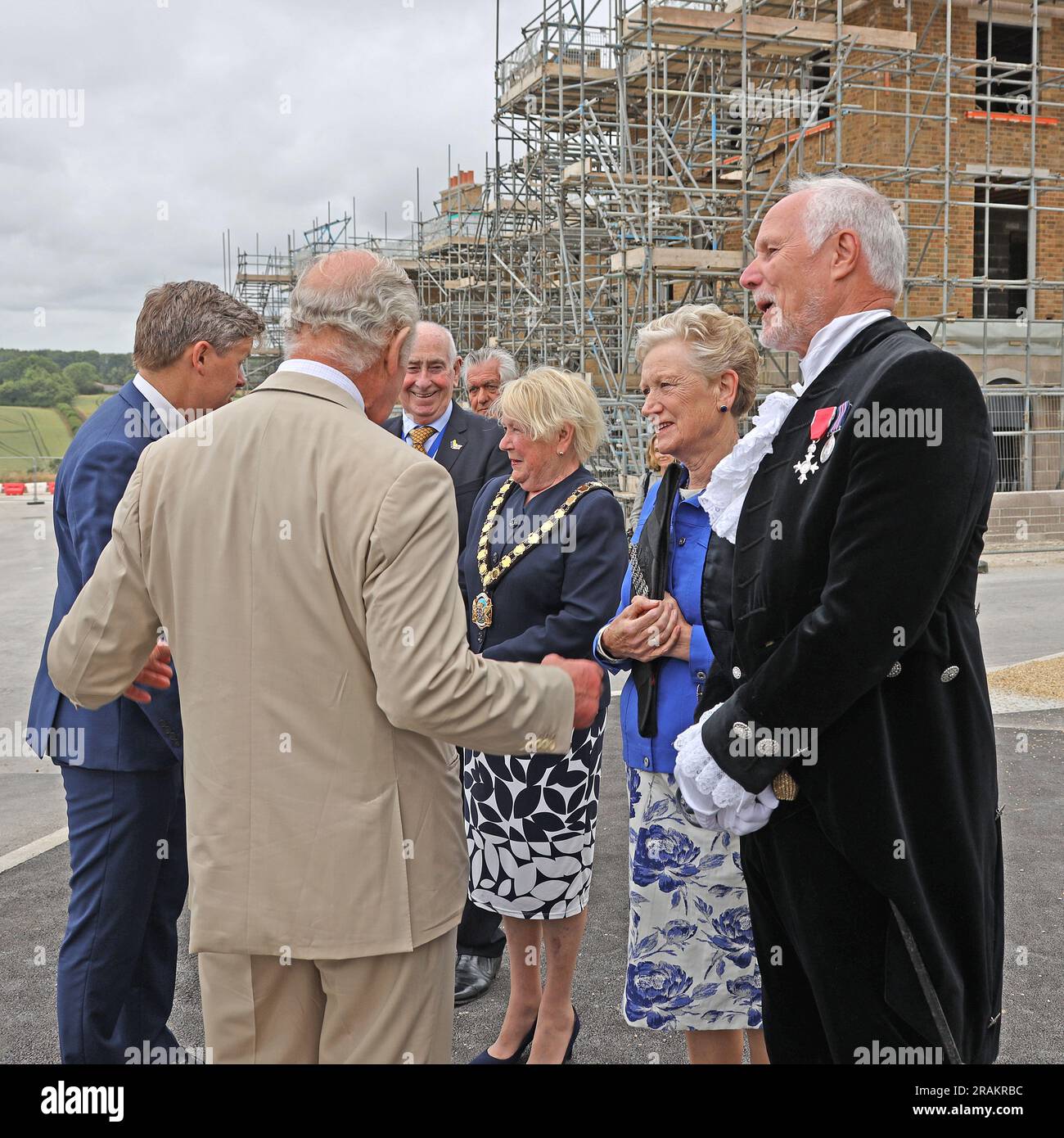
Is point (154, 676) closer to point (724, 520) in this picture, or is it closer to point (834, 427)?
point (724, 520)

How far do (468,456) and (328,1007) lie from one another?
276cm

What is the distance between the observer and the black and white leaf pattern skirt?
349cm

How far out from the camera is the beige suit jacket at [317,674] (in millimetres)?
2068

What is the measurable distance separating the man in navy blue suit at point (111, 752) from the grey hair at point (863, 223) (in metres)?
1.67

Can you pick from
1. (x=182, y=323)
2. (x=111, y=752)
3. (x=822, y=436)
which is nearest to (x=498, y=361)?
(x=182, y=323)

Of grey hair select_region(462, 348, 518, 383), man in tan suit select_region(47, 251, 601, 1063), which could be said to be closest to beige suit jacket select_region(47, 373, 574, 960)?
man in tan suit select_region(47, 251, 601, 1063)

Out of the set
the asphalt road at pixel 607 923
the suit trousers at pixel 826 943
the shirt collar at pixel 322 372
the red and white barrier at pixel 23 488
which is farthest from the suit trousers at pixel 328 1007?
the red and white barrier at pixel 23 488

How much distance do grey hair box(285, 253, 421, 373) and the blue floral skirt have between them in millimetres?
1557

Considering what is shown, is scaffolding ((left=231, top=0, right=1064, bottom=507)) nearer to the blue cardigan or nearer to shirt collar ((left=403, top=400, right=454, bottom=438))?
shirt collar ((left=403, top=400, right=454, bottom=438))

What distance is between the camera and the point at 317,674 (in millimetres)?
2141

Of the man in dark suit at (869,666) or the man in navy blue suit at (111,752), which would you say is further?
the man in navy blue suit at (111,752)

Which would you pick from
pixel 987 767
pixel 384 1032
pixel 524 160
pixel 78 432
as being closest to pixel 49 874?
pixel 78 432

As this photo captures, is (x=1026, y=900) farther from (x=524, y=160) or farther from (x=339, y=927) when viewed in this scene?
(x=524, y=160)

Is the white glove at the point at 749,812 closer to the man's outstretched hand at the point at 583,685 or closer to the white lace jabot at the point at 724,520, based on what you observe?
the white lace jabot at the point at 724,520
